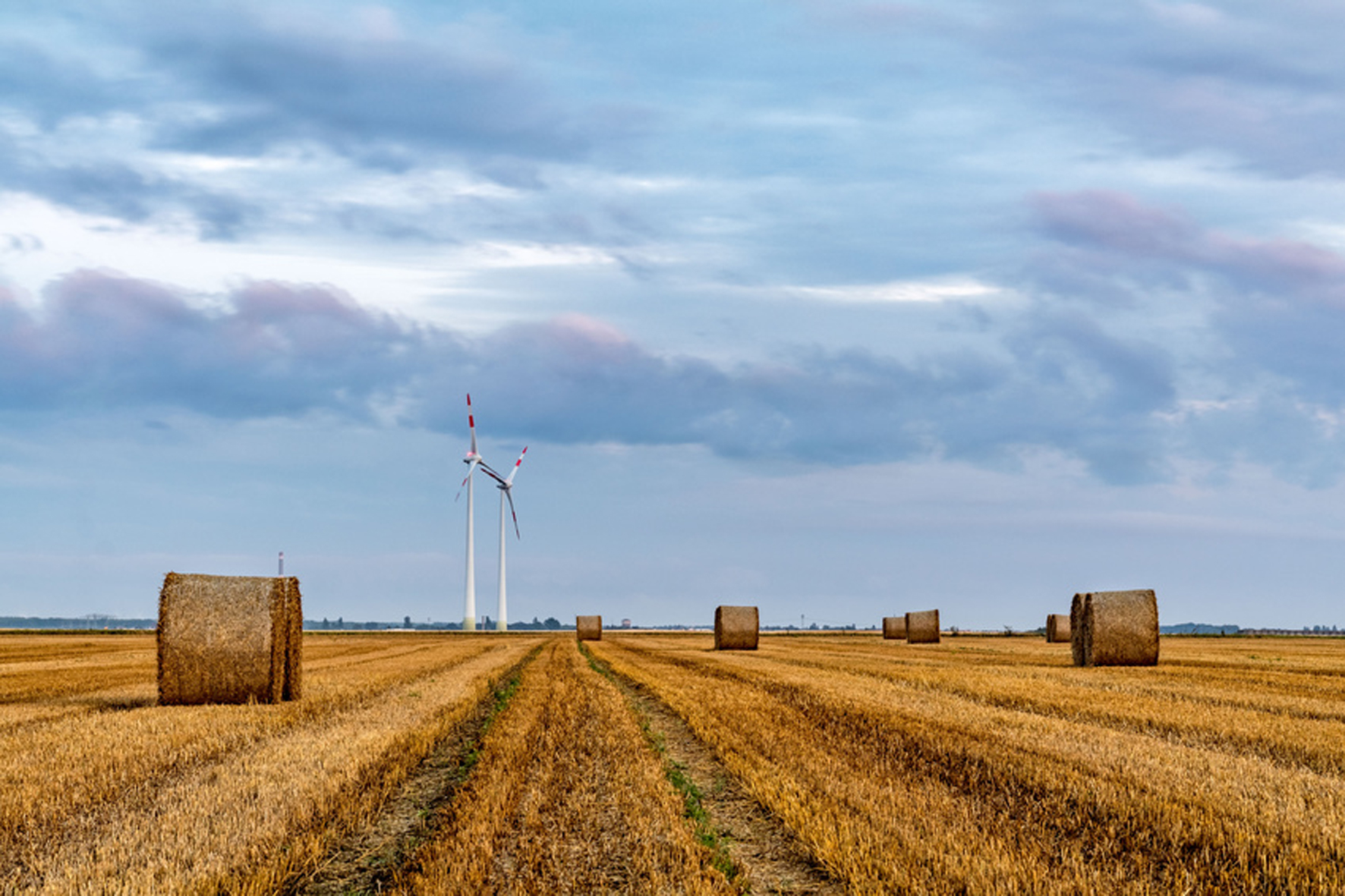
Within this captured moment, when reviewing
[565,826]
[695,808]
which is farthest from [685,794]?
[565,826]

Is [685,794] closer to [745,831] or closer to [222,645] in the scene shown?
[745,831]

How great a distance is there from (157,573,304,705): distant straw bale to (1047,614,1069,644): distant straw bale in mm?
46429

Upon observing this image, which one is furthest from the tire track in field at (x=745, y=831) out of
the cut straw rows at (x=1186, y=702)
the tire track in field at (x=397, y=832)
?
the cut straw rows at (x=1186, y=702)

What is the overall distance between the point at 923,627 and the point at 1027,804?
49.9 m

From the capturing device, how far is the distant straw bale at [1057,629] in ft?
184

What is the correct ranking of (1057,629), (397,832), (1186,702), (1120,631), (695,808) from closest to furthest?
(397,832), (695,808), (1186,702), (1120,631), (1057,629)

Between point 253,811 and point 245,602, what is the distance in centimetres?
1082

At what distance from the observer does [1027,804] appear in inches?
336

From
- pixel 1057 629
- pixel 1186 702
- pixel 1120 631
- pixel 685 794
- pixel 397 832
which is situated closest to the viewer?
pixel 397 832

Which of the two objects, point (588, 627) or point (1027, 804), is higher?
point (1027, 804)

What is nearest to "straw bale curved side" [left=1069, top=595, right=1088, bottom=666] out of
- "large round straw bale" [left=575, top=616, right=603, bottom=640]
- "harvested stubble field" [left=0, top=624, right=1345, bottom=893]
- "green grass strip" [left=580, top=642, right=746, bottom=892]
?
"harvested stubble field" [left=0, top=624, right=1345, bottom=893]

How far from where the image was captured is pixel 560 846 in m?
7.28

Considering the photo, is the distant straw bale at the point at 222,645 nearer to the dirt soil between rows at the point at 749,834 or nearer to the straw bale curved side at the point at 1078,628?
the dirt soil between rows at the point at 749,834

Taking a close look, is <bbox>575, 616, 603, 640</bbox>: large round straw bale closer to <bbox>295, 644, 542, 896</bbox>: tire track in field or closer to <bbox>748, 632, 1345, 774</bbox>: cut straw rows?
<bbox>748, 632, 1345, 774</bbox>: cut straw rows
